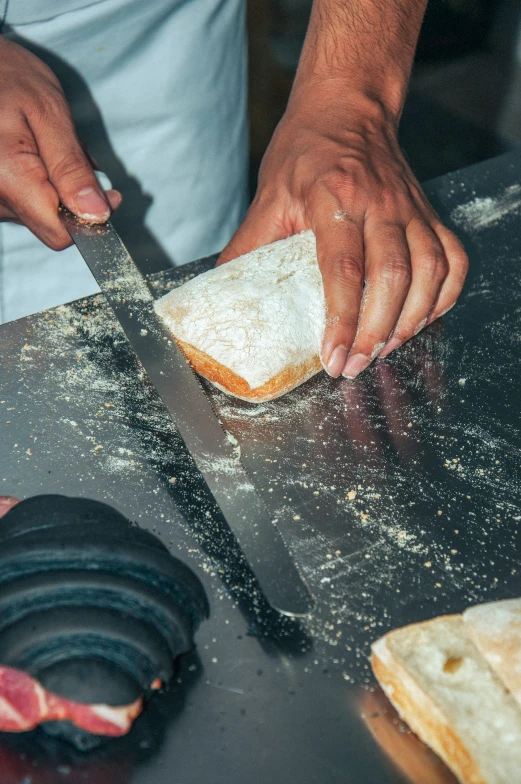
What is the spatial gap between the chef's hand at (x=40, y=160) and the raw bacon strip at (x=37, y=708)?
0.74 metres

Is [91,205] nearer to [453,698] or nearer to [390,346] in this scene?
[390,346]

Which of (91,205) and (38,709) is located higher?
(91,205)

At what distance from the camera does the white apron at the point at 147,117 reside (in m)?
1.52

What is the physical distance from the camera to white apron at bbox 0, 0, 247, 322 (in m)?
1.52

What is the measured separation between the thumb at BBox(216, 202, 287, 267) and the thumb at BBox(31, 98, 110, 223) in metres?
0.25

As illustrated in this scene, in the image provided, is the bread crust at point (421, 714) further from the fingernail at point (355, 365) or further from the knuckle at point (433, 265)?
the knuckle at point (433, 265)

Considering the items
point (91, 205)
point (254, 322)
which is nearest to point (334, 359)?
point (254, 322)

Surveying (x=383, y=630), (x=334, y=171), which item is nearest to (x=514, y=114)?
(x=334, y=171)

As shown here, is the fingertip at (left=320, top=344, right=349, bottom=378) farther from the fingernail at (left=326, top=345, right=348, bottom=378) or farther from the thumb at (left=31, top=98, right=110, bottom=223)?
the thumb at (left=31, top=98, right=110, bottom=223)

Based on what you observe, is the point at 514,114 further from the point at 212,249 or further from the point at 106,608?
the point at 106,608

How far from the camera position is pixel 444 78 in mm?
3764

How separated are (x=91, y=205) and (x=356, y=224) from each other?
0.43 metres

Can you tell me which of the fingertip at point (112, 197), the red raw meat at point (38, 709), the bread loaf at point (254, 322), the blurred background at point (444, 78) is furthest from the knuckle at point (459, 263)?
the blurred background at point (444, 78)

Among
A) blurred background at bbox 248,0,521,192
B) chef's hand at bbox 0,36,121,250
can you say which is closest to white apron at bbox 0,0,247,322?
chef's hand at bbox 0,36,121,250
